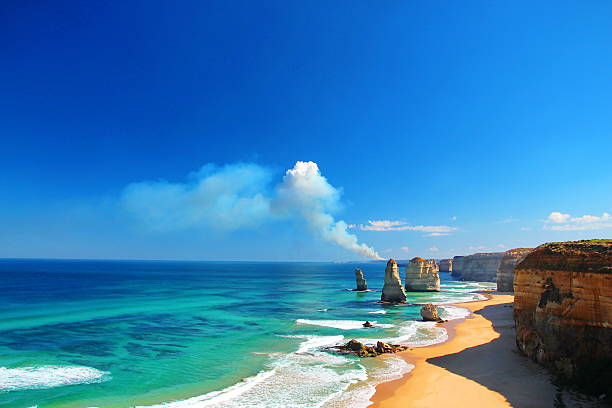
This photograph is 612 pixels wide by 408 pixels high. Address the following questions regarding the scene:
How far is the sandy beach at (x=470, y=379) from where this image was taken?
759 inches

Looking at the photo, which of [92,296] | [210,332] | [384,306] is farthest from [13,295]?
[384,306]

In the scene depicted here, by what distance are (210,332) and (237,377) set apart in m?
15.7

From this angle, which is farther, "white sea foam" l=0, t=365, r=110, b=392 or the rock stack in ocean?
the rock stack in ocean

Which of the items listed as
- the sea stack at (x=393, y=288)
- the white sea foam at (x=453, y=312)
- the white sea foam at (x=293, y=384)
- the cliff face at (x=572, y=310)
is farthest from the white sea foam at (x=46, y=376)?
the sea stack at (x=393, y=288)

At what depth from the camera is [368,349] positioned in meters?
29.9

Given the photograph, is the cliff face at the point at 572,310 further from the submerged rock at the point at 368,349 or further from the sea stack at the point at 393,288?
the sea stack at the point at 393,288

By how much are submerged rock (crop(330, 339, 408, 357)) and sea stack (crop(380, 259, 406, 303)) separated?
32403mm

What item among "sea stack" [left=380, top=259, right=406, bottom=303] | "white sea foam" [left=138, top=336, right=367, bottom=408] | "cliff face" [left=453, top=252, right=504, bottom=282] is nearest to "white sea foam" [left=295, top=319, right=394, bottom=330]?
"white sea foam" [left=138, top=336, right=367, bottom=408]

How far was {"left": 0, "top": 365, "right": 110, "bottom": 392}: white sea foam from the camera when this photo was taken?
22.8 metres

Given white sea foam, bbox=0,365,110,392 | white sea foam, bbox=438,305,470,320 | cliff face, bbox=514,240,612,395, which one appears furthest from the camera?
white sea foam, bbox=438,305,470,320

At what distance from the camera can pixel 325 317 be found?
49125 mm

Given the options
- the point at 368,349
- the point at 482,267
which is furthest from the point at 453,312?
the point at 482,267

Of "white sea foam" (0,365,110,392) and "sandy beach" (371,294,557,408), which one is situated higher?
"sandy beach" (371,294,557,408)

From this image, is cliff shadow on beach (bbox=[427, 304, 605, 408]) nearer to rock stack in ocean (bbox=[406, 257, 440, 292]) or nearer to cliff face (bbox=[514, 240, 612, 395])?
cliff face (bbox=[514, 240, 612, 395])
